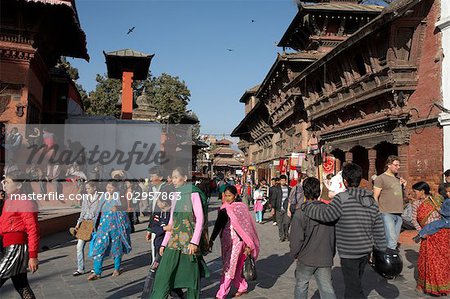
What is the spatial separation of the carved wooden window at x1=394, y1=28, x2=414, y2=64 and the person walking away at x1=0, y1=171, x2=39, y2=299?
523 inches

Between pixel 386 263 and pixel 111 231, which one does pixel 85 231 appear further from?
pixel 386 263

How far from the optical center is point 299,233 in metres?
4.77

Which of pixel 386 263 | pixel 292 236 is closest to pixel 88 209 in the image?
pixel 292 236

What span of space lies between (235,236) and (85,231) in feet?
10.1

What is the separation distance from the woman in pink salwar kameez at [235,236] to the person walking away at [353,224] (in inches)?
78.4

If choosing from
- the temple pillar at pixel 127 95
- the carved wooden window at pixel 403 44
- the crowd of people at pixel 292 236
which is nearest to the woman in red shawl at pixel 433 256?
the crowd of people at pixel 292 236

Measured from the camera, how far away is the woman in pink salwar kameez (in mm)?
6535

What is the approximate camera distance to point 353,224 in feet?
15.6

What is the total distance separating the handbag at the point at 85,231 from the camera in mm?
7861

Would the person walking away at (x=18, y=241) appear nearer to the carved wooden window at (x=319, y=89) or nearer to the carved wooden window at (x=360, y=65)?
the carved wooden window at (x=360, y=65)

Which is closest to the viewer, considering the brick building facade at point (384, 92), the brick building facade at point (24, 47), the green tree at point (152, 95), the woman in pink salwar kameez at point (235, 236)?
the woman in pink salwar kameez at point (235, 236)

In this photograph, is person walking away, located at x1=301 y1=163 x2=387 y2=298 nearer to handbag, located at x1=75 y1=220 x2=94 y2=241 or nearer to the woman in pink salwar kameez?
the woman in pink salwar kameez

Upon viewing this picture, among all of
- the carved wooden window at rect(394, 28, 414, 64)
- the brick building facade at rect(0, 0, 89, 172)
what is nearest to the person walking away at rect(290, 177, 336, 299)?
the carved wooden window at rect(394, 28, 414, 64)

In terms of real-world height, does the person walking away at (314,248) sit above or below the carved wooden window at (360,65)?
below
